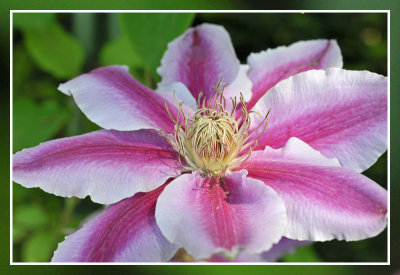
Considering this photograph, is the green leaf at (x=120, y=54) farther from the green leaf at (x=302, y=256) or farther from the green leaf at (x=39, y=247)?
the green leaf at (x=302, y=256)

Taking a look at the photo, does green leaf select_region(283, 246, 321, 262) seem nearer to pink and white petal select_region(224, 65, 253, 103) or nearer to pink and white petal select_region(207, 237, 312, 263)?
pink and white petal select_region(207, 237, 312, 263)

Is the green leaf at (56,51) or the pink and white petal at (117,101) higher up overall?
the green leaf at (56,51)

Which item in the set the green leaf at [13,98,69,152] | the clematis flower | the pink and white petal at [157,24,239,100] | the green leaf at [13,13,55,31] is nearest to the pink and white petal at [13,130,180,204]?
the clematis flower

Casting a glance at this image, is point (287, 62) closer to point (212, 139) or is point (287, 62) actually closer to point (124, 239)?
point (212, 139)

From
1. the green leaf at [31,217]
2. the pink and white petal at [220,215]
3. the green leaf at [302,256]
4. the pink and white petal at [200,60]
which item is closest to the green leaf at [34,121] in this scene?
the green leaf at [31,217]

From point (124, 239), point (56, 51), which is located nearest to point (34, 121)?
point (56, 51)

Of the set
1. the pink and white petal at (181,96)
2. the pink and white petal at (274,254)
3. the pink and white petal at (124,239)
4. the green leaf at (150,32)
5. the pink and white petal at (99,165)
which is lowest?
the pink and white petal at (274,254)

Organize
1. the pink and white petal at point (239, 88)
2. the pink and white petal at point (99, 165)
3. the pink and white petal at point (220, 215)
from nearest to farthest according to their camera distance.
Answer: the pink and white petal at point (220, 215), the pink and white petal at point (99, 165), the pink and white petal at point (239, 88)
